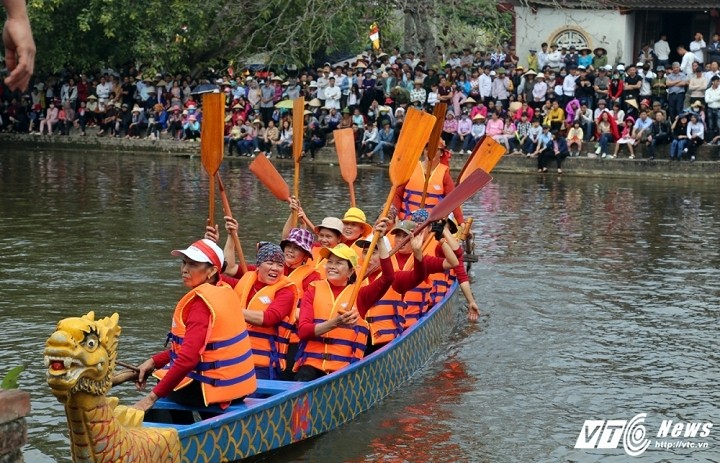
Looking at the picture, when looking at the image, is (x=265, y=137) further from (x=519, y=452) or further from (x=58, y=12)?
(x=519, y=452)

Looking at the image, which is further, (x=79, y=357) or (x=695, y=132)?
(x=695, y=132)

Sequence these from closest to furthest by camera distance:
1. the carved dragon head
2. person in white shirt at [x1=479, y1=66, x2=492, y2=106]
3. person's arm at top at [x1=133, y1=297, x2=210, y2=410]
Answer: the carved dragon head < person's arm at top at [x1=133, y1=297, x2=210, y2=410] < person in white shirt at [x1=479, y1=66, x2=492, y2=106]

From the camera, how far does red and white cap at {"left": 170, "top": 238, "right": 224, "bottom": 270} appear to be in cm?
671

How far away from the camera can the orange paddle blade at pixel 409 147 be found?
9914mm

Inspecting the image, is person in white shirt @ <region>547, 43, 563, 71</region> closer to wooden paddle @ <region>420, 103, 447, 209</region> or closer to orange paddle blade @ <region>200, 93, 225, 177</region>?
wooden paddle @ <region>420, 103, 447, 209</region>

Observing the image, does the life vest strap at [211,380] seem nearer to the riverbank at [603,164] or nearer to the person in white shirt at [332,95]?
the riverbank at [603,164]

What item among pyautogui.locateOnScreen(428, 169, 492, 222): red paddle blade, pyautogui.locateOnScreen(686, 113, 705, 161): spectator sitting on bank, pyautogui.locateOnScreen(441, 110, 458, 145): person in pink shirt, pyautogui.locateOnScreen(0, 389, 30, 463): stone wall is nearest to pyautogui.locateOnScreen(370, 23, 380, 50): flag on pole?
pyautogui.locateOnScreen(441, 110, 458, 145): person in pink shirt

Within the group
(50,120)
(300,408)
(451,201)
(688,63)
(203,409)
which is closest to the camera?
(203,409)

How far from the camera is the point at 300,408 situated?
7.37 metres

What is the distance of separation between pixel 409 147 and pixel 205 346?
3.76 metres

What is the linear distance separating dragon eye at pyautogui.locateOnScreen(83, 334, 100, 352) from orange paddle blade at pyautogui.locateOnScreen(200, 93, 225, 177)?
13.6 feet

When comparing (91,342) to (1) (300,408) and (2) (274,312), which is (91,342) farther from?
(2) (274,312)

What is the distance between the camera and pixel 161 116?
2744 cm

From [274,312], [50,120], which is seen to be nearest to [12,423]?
[274,312]
